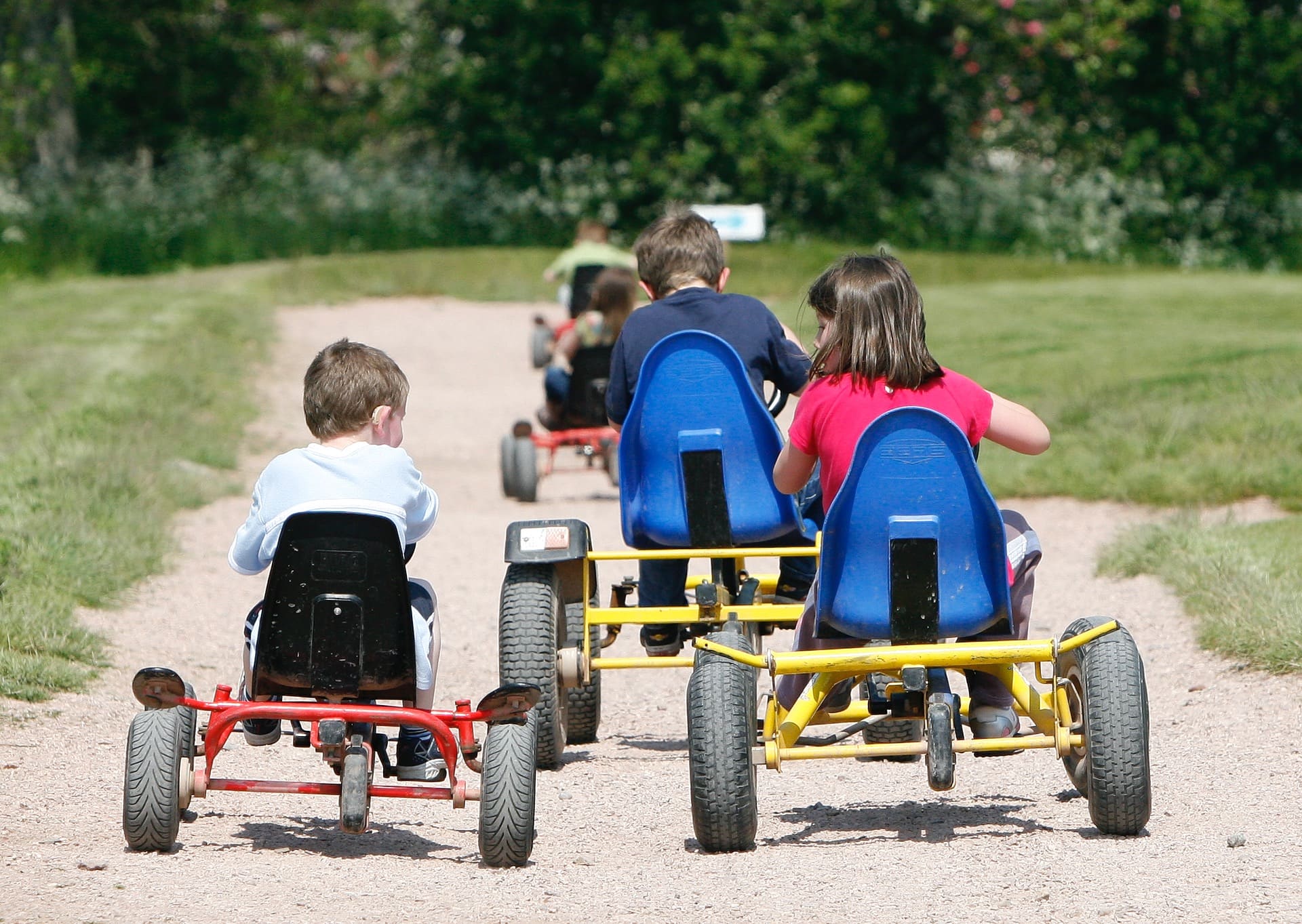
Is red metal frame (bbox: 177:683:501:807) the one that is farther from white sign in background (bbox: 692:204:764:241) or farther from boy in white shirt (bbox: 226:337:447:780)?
white sign in background (bbox: 692:204:764:241)

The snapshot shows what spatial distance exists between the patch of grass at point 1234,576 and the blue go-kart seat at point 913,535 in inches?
87.1

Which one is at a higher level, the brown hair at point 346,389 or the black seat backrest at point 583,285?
the black seat backrest at point 583,285

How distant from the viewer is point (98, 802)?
4387mm

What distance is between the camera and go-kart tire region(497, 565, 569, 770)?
4809mm

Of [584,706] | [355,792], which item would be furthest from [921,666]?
[584,706]

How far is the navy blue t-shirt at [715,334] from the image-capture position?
17.0 feet

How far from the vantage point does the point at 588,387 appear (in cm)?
→ 979

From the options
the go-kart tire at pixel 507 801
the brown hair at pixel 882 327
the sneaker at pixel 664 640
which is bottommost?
the go-kart tire at pixel 507 801

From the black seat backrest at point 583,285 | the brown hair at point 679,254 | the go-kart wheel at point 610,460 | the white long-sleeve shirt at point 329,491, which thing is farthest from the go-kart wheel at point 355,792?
the black seat backrest at point 583,285

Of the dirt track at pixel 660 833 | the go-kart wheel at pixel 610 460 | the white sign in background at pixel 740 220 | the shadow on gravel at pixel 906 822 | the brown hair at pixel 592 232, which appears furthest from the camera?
the white sign in background at pixel 740 220

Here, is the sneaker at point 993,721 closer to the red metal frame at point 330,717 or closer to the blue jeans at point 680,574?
the blue jeans at point 680,574

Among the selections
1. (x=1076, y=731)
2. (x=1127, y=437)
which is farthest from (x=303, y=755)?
(x=1127, y=437)

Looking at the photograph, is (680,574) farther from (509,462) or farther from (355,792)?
(509,462)

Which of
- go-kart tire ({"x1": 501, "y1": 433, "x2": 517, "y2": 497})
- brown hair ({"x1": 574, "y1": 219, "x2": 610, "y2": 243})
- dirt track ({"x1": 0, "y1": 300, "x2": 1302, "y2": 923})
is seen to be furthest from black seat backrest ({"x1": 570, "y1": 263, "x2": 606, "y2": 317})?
dirt track ({"x1": 0, "y1": 300, "x2": 1302, "y2": 923})
